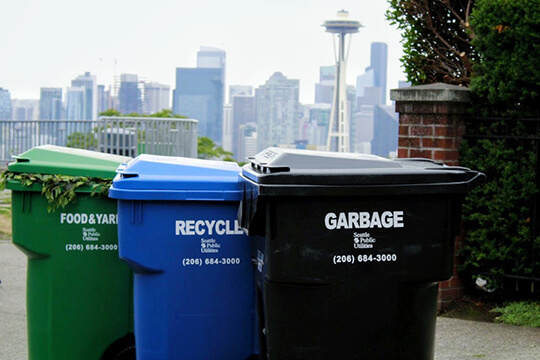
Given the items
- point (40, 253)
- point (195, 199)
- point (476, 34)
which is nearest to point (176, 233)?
point (195, 199)

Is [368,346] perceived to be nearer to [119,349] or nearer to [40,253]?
[119,349]

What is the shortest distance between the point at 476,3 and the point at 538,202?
1.51 meters

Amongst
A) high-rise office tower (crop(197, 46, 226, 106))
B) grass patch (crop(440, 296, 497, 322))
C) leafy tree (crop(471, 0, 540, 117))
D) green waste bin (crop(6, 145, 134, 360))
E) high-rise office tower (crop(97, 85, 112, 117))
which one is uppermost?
high-rise office tower (crop(197, 46, 226, 106))

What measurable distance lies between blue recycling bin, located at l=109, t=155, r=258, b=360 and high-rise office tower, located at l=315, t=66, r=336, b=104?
410 ft

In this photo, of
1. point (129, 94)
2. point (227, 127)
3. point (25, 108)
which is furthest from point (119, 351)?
point (227, 127)

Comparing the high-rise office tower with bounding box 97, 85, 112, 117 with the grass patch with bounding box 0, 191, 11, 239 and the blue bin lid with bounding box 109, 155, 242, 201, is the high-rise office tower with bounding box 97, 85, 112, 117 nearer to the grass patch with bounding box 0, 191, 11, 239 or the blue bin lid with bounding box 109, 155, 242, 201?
the grass patch with bounding box 0, 191, 11, 239

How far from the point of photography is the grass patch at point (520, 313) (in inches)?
239

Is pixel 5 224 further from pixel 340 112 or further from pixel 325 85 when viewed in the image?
pixel 325 85

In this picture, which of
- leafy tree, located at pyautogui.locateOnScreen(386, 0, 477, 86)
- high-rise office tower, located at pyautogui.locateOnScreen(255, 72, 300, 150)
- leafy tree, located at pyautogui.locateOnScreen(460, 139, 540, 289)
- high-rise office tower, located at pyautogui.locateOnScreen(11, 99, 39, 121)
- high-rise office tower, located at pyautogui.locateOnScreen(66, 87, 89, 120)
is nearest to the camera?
leafy tree, located at pyautogui.locateOnScreen(460, 139, 540, 289)

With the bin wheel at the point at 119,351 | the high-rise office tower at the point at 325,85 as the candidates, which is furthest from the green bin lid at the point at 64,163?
the high-rise office tower at the point at 325,85

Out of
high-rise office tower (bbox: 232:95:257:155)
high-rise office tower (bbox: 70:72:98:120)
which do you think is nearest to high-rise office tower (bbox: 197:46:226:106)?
high-rise office tower (bbox: 232:95:257:155)

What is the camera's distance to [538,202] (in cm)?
619

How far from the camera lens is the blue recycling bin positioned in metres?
4.09

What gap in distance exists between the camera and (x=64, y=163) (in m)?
4.55
